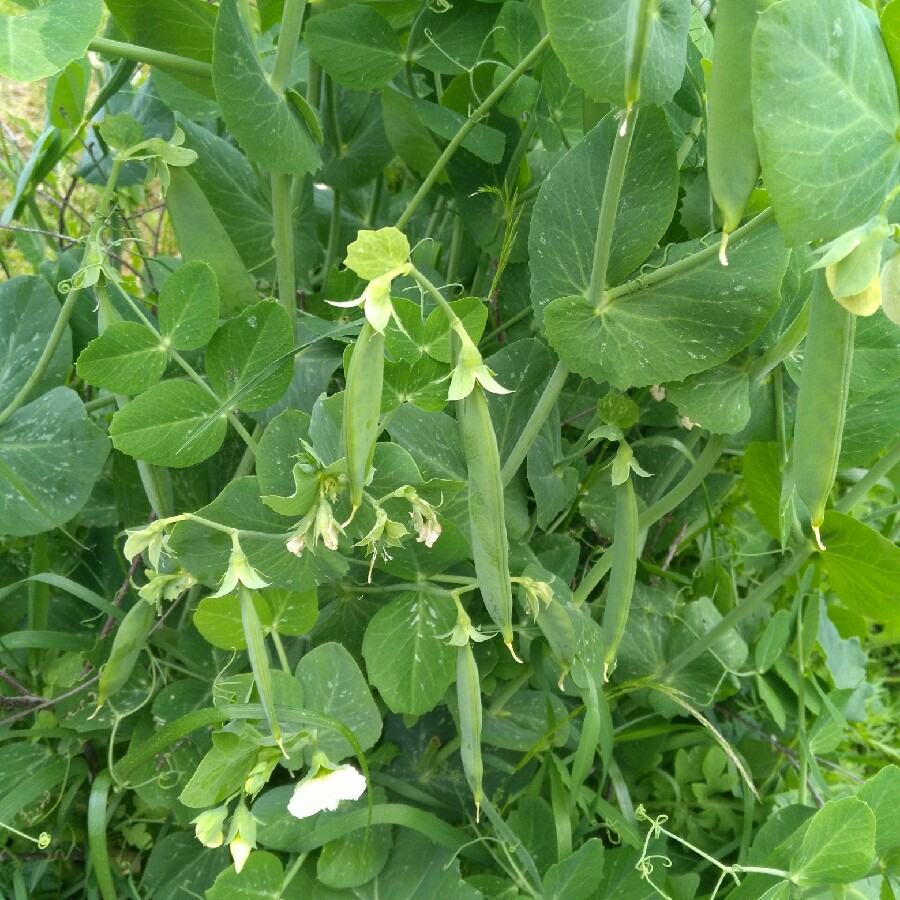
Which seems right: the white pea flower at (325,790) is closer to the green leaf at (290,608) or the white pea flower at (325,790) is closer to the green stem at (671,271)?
the green leaf at (290,608)

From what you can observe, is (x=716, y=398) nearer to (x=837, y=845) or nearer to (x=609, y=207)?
(x=609, y=207)

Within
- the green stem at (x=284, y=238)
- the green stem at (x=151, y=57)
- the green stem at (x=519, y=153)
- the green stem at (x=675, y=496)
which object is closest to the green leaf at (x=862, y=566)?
the green stem at (x=675, y=496)

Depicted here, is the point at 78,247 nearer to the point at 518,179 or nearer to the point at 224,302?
the point at 224,302

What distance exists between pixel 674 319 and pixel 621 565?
245 millimetres

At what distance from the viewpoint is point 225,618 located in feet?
2.58

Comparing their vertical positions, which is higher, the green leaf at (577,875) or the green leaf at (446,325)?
the green leaf at (446,325)

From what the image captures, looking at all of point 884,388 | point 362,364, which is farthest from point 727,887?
point 362,364

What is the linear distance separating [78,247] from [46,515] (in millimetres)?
427

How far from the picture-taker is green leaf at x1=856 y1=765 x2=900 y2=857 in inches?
31.2

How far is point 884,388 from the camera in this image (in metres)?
0.90

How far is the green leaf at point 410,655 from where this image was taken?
2.64 ft

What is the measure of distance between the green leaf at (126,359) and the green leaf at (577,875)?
60 cm

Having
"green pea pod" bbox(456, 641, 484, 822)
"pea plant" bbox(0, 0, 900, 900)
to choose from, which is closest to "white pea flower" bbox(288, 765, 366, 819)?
"pea plant" bbox(0, 0, 900, 900)

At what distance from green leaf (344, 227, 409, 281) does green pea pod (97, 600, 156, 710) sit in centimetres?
43
